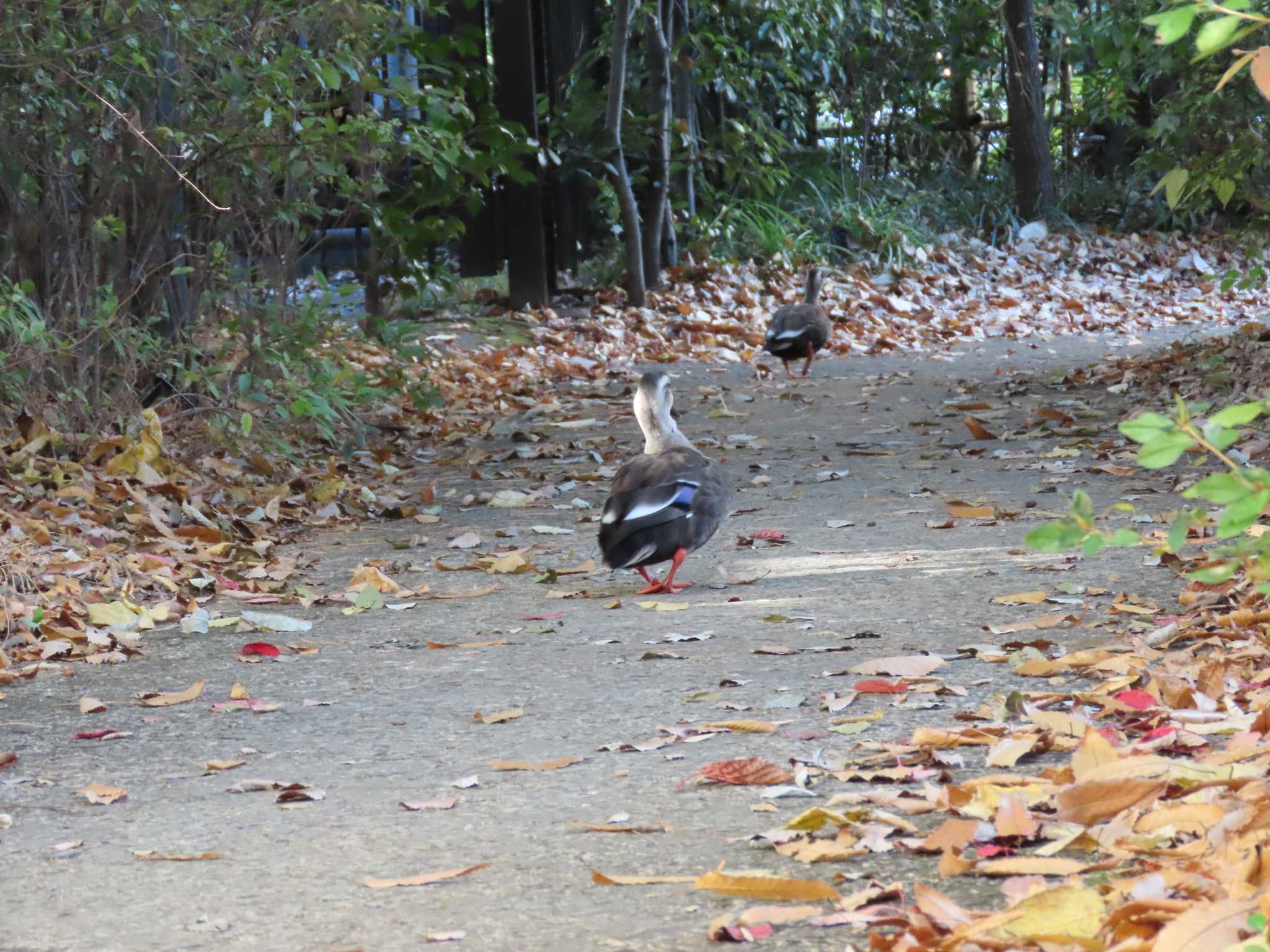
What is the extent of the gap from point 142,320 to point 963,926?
640 centimetres

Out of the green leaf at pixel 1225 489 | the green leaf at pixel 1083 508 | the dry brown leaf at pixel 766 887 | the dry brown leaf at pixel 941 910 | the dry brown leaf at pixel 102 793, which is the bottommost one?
the dry brown leaf at pixel 102 793

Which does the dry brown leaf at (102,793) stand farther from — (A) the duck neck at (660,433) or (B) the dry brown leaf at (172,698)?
(A) the duck neck at (660,433)

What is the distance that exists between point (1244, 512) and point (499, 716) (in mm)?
2456

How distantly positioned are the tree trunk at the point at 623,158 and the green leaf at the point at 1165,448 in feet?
38.6

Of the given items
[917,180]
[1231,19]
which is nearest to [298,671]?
[1231,19]

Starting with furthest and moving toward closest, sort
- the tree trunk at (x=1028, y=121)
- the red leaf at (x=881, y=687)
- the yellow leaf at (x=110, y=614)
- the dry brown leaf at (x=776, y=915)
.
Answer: the tree trunk at (x=1028, y=121)
the yellow leaf at (x=110, y=614)
the red leaf at (x=881, y=687)
the dry brown leaf at (x=776, y=915)

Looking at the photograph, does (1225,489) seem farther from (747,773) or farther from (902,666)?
(902,666)

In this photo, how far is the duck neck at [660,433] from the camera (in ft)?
21.3

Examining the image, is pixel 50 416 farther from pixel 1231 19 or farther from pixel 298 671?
pixel 1231 19

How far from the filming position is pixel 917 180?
795 inches

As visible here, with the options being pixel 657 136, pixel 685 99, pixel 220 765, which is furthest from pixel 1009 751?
pixel 685 99

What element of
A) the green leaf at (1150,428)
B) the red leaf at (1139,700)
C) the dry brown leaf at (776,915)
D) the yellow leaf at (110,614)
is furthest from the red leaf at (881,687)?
the yellow leaf at (110,614)

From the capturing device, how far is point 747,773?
3.38 meters

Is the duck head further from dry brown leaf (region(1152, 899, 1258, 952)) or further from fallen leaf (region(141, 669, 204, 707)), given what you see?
dry brown leaf (region(1152, 899, 1258, 952))
